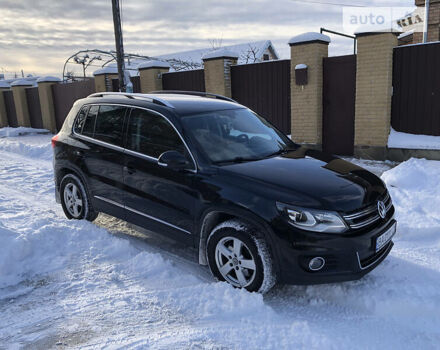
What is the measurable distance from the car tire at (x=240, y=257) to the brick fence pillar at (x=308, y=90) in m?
7.25

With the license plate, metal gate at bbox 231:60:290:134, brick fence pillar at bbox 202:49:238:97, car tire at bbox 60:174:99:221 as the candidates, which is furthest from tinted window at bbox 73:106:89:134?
brick fence pillar at bbox 202:49:238:97

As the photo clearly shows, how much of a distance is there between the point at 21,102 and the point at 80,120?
19095 millimetres

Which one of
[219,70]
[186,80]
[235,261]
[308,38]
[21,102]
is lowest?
[235,261]

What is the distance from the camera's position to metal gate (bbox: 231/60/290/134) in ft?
35.9

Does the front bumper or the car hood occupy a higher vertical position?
the car hood

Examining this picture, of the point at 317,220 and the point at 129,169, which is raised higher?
the point at 129,169

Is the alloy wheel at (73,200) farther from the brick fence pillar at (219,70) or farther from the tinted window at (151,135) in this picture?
the brick fence pillar at (219,70)

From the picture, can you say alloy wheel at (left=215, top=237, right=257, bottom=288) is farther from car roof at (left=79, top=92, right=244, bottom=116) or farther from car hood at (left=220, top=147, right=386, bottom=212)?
car roof at (left=79, top=92, right=244, bottom=116)

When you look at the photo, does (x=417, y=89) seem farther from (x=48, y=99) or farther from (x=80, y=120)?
(x=48, y=99)

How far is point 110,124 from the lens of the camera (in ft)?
15.6

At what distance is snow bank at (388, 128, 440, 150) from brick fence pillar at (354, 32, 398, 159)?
200 mm

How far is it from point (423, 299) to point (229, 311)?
65.2 inches

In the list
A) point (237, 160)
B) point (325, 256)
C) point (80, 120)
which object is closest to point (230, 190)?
point (237, 160)

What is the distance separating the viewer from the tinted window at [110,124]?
4594 mm
